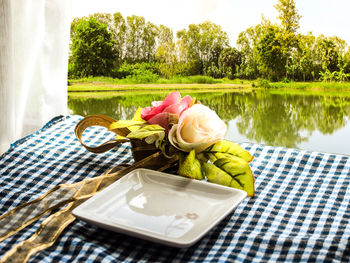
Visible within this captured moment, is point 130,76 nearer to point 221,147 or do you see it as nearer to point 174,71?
point 174,71

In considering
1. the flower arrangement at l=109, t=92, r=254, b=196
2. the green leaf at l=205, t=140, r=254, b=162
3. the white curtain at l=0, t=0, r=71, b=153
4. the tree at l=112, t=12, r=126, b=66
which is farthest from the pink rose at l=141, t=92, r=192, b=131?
the tree at l=112, t=12, r=126, b=66

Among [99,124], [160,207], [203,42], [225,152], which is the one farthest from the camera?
[203,42]

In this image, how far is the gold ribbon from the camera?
603 millimetres

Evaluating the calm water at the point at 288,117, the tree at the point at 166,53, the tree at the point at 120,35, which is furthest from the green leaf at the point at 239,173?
the tree at the point at 120,35

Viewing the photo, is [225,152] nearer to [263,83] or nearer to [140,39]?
[263,83]

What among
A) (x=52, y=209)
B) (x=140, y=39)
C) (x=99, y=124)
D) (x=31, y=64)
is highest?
(x=140, y=39)

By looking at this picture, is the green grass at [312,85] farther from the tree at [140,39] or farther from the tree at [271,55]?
the tree at [140,39]

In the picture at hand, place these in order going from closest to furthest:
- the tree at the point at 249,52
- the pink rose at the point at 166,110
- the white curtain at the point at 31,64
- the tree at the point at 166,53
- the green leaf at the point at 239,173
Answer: the green leaf at the point at 239,173
the pink rose at the point at 166,110
the white curtain at the point at 31,64
the tree at the point at 249,52
the tree at the point at 166,53

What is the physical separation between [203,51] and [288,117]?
1.23 ft

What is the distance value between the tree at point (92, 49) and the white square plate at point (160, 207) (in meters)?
0.84

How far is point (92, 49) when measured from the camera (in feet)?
5.02

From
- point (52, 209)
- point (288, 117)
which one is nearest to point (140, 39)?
point (288, 117)

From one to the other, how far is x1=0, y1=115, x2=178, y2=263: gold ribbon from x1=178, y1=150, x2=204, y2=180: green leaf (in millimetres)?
76

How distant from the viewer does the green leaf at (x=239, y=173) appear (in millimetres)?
736
